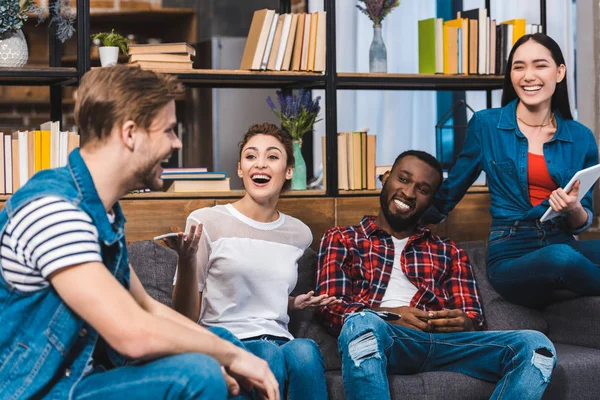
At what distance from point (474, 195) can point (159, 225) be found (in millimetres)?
1353

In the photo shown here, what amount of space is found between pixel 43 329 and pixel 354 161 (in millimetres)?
2085

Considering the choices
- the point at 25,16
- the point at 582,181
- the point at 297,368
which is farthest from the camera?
the point at 25,16

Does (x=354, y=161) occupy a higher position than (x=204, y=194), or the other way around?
(x=354, y=161)

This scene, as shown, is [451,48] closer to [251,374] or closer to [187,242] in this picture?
[187,242]

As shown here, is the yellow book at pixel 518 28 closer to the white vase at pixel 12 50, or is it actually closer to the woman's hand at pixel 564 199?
the woman's hand at pixel 564 199

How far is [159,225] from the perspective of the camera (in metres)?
3.21

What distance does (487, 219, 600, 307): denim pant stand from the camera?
2875 millimetres

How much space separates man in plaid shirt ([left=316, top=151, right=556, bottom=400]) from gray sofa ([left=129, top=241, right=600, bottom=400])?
0.22 feet

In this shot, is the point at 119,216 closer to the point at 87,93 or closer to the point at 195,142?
the point at 87,93

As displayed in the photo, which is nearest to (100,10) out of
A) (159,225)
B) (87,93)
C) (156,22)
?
(156,22)

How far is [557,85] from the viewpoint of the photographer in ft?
10.5

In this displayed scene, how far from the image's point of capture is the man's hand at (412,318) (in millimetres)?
2730

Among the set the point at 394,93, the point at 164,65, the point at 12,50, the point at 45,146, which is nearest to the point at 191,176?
the point at 164,65

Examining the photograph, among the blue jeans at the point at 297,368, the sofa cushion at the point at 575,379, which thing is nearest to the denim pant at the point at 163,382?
the blue jeans at the point at 297,368
